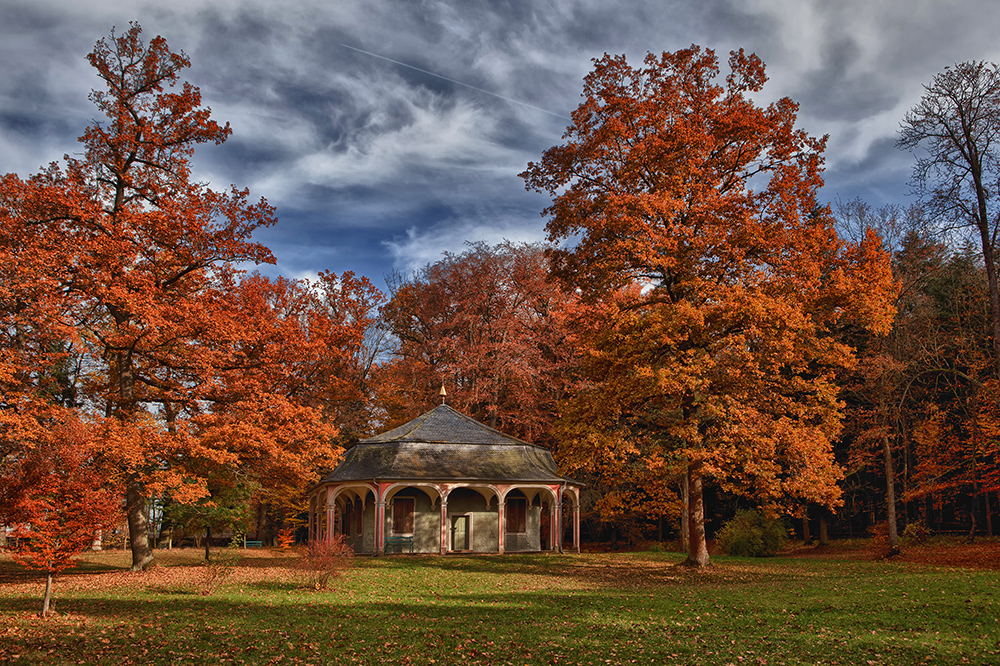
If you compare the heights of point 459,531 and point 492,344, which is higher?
point 492,344

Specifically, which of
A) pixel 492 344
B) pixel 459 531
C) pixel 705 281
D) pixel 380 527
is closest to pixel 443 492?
pixel 380 527

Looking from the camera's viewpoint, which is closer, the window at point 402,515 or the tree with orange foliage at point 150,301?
the tree with orange foliage at point 150,301

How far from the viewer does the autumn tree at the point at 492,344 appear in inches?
1499

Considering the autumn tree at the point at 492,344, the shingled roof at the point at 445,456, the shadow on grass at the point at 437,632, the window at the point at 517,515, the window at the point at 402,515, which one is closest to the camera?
the shadow on grass at the point at 437,632

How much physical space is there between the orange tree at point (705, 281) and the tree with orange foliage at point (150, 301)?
902cm

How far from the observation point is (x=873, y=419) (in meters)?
25.9

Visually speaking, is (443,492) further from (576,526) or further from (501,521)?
(576,526)

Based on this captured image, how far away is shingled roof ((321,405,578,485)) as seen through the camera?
2927 centimetres

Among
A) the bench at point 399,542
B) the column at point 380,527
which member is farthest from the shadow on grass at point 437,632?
the bench at point 399,542

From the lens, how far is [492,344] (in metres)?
37.6

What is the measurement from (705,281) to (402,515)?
17702 mm

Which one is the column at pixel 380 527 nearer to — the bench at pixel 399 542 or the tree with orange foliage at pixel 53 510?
the bench at pixel 399 542

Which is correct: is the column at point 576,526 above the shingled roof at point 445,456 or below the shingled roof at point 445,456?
below

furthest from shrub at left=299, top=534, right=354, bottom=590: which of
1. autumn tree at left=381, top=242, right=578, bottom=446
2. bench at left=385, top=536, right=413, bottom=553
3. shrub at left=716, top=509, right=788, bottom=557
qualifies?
autumn tree at left=381, top=242, right=578, bottom=446
